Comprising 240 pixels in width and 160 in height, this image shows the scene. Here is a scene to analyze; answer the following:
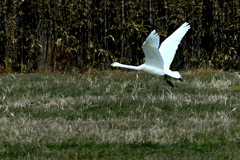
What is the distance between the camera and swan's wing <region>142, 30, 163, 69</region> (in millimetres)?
6281

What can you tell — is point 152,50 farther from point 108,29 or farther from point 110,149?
point 108,29

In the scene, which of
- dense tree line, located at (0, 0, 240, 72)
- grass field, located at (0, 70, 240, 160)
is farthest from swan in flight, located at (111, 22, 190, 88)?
dense tree line, located at (0, 0, 240, 72)

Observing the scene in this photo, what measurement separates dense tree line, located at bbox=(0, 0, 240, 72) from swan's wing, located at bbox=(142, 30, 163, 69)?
4.93 meters

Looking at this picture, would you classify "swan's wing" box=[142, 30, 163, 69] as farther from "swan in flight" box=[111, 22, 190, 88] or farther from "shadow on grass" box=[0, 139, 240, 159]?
"shadow on grass" box=[0, 139, 240, 159]

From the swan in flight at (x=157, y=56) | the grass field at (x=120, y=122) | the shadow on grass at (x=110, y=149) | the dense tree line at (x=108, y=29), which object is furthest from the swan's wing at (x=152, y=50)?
the dense tree line at (x=108, y=29)

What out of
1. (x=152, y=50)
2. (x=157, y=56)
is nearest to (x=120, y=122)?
(x=152, y=50)

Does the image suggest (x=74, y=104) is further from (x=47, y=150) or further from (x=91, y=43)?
(x=91, y=43)

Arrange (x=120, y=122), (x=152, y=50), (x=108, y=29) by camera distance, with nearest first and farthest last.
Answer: (x=120, y=122) < (x=152, y=50) < (x=108, y=29)

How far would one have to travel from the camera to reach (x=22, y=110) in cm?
604

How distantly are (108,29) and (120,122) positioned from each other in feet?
25.7

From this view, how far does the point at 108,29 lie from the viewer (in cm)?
1285

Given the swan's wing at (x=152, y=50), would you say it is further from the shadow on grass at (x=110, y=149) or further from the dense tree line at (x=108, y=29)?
the dense tree line at (x=108, y=29)

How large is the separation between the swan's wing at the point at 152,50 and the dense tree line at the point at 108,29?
4.93 meters

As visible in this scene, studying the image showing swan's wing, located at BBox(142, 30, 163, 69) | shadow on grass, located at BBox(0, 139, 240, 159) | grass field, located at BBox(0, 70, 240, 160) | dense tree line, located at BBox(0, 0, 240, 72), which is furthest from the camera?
dense tree line, located at BBox(0, 0, 240, 72)
